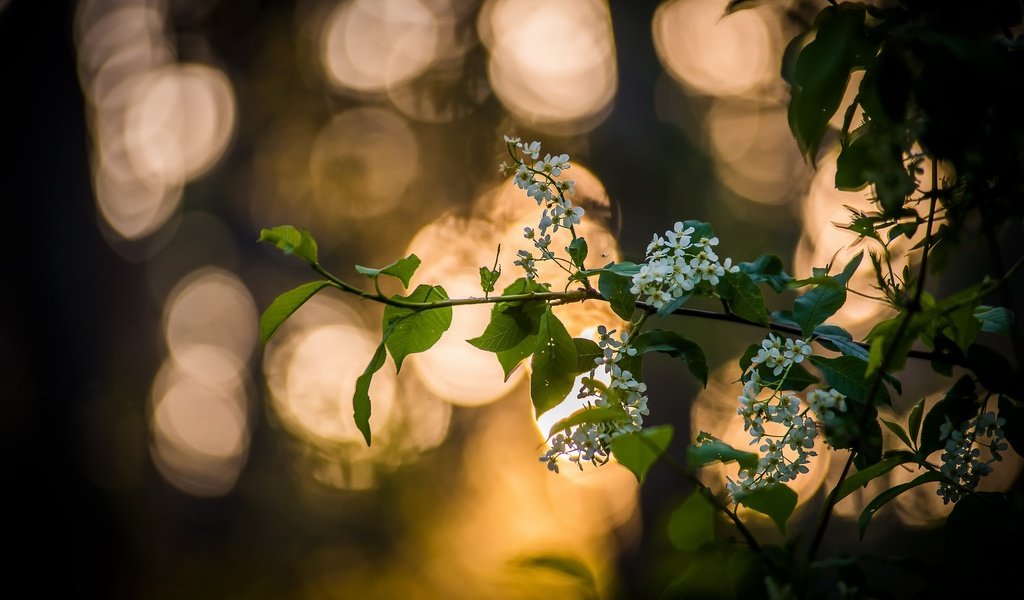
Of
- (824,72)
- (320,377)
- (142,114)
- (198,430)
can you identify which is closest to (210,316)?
(198,430)

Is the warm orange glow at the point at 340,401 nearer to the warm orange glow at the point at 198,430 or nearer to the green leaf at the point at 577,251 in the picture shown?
the warm orange glow at the point at 198,430

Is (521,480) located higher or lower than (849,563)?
lower

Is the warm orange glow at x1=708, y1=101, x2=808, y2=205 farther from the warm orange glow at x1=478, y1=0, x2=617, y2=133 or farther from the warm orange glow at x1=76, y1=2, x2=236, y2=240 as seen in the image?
the warm orange glow at x1=76, y1=2, x2=236, y2=240

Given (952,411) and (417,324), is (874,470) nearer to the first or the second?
(952,411)

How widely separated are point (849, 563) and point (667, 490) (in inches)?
180

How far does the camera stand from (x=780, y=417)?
0.65 metres

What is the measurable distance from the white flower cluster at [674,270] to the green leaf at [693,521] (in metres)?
0.22

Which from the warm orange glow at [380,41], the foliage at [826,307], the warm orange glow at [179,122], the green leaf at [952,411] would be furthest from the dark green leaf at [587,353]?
the warm orange glow at [179,122]

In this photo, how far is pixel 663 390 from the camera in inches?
188

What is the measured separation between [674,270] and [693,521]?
274mm

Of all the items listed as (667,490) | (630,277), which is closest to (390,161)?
(667,490)

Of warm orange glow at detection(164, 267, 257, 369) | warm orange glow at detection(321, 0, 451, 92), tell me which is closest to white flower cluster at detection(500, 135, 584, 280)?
warm orange glow at detection(321, 0, 451, 92)

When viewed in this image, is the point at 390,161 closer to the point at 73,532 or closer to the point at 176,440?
the point at 176,440

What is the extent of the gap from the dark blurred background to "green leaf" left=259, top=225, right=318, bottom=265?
3814 millimetres
